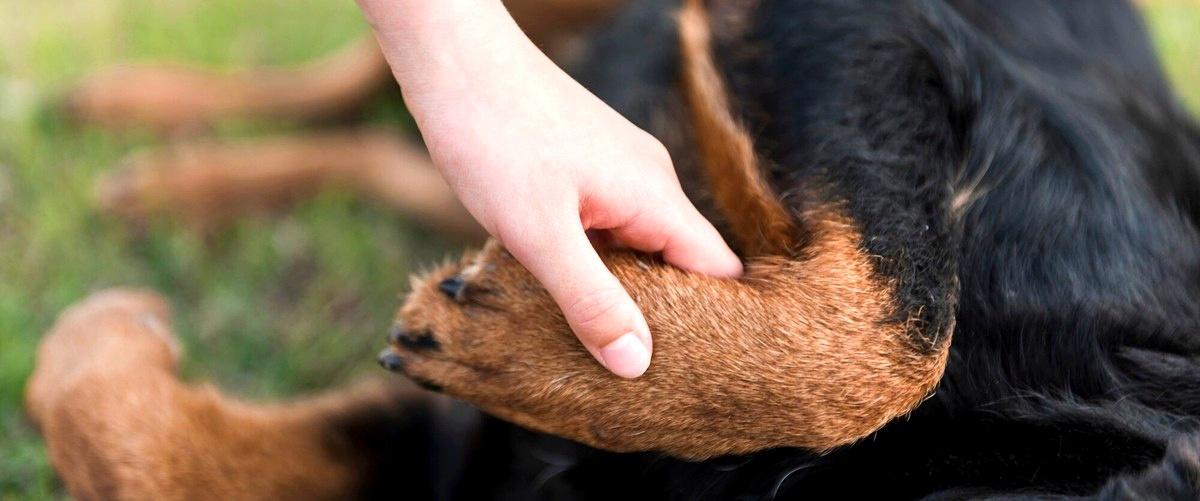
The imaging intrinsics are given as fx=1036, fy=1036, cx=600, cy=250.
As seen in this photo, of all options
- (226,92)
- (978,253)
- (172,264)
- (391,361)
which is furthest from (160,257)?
(978,253)

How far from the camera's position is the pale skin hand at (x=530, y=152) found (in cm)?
153

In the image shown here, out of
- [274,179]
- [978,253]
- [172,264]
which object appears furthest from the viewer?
[274,179]

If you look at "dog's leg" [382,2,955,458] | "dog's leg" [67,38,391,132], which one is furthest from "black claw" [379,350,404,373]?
"dog's leg" [67,38,391,132]

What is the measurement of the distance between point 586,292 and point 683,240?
0.84 ft

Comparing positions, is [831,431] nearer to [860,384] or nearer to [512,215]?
[860,384]

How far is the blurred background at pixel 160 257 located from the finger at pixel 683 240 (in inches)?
54.2

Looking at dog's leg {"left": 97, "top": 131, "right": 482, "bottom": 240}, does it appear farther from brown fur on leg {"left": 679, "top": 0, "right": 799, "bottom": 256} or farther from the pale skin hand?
the pale skin hand

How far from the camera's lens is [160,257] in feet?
10.1

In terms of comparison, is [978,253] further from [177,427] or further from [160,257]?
[160,257]

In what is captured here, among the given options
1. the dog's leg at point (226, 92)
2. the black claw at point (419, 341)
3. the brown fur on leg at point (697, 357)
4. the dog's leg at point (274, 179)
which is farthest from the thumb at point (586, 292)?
the dog's leg at point (226, 92)

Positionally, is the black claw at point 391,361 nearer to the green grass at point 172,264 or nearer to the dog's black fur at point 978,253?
the dog's black fur at point 978,253

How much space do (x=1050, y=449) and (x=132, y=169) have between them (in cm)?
273

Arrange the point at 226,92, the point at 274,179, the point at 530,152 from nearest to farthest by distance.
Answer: the point at 530,152
the point at 274,179
the point at 226,92

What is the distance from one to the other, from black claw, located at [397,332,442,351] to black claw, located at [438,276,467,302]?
3.0 inches
